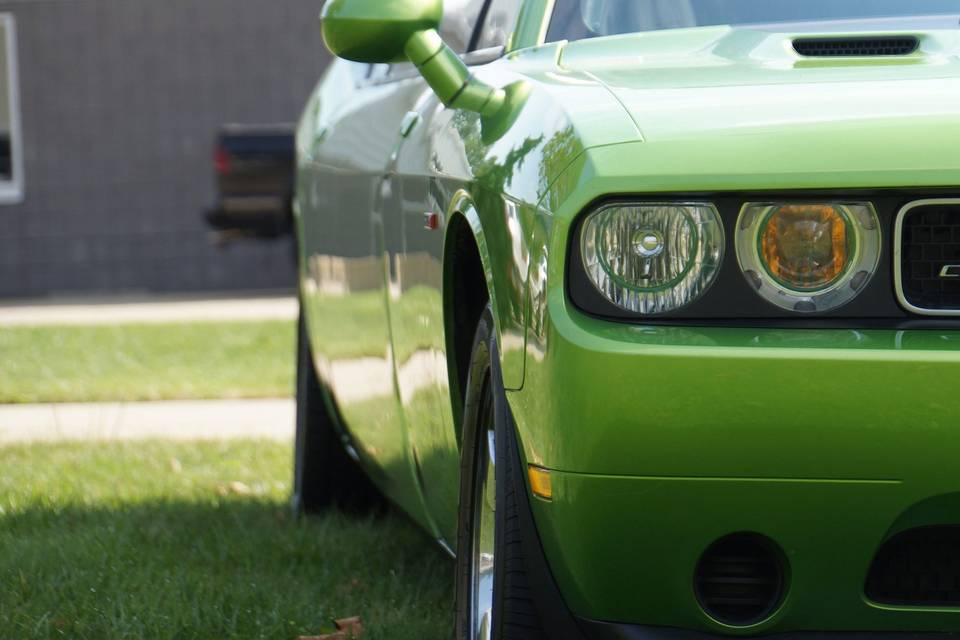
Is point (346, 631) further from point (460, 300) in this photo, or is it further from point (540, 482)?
point (540, 482)

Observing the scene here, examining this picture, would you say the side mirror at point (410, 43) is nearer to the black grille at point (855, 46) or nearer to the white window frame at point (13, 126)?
the black grille at point (855, 46)

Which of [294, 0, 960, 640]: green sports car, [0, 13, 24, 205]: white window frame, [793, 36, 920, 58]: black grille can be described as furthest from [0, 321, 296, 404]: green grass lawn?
[0, 13, 24, 205]: white window frame

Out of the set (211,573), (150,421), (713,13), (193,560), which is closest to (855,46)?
(713,13)

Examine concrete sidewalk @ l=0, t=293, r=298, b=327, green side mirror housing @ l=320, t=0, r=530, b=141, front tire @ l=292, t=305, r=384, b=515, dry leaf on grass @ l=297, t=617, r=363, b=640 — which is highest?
green side mirror housing @ l=320, t=0, r=530, b=141

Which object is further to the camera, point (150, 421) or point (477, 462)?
point (150, 421)

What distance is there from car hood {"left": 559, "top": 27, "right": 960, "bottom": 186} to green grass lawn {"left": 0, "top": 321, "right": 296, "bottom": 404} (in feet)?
20.0

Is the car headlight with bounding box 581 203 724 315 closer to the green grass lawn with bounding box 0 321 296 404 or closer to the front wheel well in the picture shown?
the front wheel well

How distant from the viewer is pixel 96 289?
18.9 metres

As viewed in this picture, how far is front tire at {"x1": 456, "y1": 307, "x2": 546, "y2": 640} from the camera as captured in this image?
2.68m

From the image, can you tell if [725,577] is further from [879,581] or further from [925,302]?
[925,302]

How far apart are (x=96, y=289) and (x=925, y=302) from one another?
672 inches

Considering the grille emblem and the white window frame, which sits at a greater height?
the grille emblem

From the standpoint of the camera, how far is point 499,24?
3.98 m

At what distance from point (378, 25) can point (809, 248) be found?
111 centimetres
